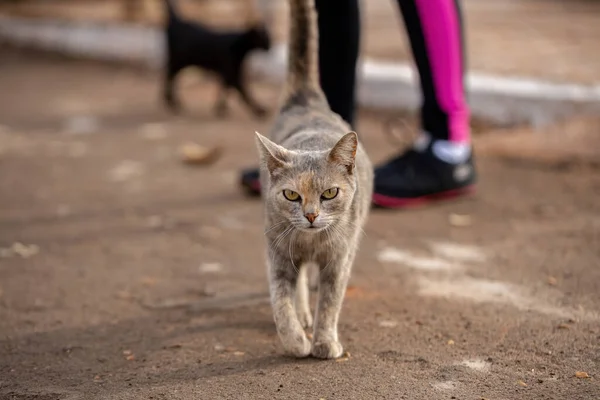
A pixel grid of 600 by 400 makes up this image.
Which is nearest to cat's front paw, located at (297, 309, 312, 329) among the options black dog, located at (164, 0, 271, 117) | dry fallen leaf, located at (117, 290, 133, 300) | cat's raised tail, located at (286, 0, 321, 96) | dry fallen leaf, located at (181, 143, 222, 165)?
dry fallen leaf, located at (117, 290, 133, 300)

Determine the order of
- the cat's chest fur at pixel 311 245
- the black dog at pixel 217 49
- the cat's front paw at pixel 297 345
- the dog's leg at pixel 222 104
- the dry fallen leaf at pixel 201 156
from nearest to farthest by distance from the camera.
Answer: the cat's front paw at pixel 297 345, the cat's chest fur at pixel 311 245, the dry fallen leaf at pixel 201 156, the black dog at pixel 217 49, the dog's leg at pixel 222 104

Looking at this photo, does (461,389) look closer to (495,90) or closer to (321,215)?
(321,215)

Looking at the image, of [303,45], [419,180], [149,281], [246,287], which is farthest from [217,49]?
[246,287]

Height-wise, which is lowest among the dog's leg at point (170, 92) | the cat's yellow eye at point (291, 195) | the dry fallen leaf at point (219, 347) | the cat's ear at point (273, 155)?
the dog's leg at point (170, 92)

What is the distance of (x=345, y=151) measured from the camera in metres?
2.55

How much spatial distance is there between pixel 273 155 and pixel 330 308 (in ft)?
1.60

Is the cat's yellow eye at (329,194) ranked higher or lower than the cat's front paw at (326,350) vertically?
higher

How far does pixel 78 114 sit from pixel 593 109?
Answer: 367 centimetres

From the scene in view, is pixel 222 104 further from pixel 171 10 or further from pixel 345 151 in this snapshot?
pixel 345 151

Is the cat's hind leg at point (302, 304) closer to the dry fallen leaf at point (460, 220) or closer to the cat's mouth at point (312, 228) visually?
the cat's mouth at point (312, 228)

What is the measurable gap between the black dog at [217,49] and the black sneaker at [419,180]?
2184 millimetres

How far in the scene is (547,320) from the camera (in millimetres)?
2711

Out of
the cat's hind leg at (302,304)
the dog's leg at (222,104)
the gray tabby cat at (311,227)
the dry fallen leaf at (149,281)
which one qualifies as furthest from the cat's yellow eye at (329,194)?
the dog's leg at (222,104)

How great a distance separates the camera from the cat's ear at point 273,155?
2.55m
